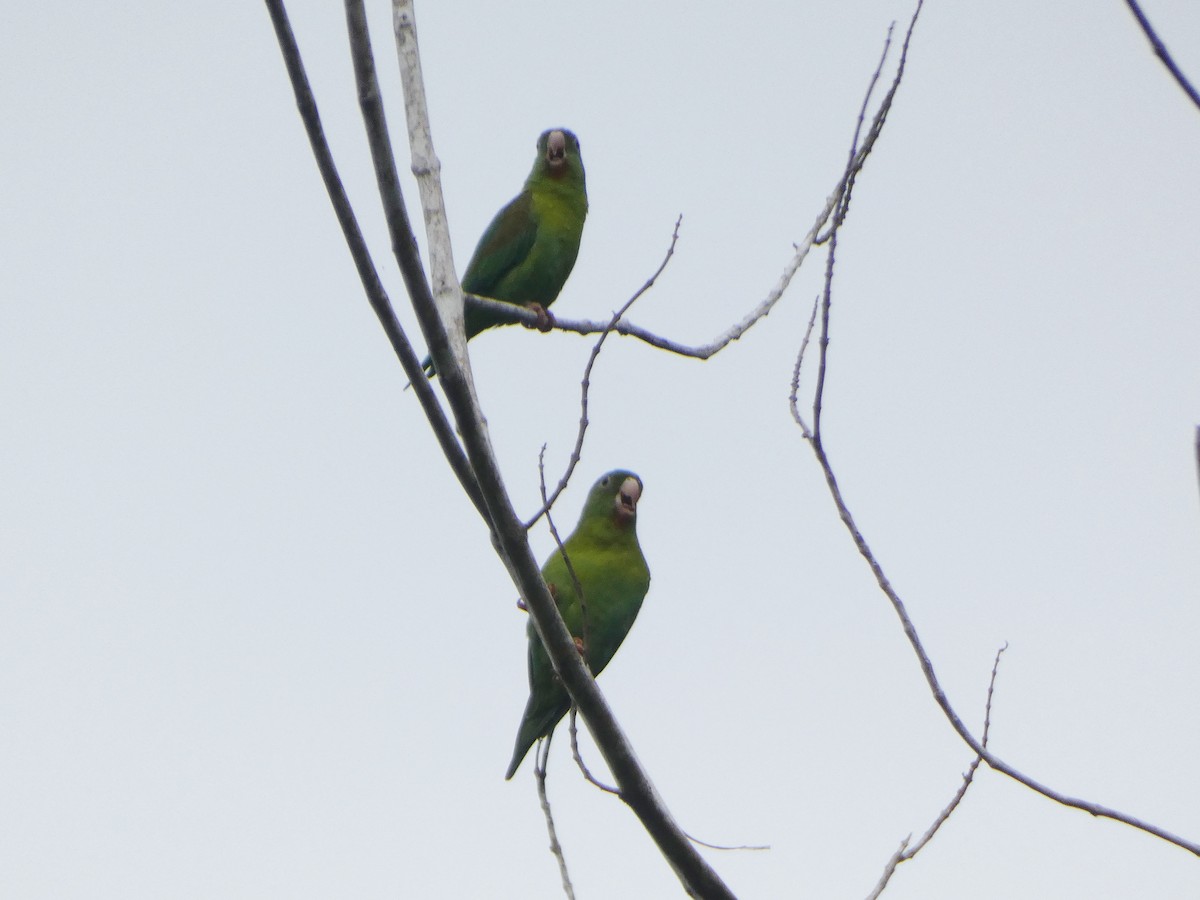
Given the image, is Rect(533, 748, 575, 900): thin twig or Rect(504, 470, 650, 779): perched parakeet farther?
Rect(504, 470, 650, 779): perched parakeet

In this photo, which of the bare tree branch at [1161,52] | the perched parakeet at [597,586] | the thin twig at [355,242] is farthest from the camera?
the perched parakeet at [597,586]

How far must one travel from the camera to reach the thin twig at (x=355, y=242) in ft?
5.75

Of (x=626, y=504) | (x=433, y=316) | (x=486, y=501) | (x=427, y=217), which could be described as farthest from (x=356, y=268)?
(x=626, y=504)

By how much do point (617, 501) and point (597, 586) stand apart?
35 centimetres

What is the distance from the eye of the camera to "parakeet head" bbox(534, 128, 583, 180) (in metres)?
5.31

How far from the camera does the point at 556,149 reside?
5.30 m

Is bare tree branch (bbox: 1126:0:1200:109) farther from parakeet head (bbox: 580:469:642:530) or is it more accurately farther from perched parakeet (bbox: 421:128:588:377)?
perched parakeet (bbox: 421:128:588:377)

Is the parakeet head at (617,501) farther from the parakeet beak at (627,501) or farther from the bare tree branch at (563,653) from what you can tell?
the bare tree branch at (563,653)

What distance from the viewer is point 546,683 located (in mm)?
3936

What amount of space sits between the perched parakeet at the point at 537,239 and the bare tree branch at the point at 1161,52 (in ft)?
11.9

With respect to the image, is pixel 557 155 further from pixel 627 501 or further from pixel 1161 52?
pixel 1161 52

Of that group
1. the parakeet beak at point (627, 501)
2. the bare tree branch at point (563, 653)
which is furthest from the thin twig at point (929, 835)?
the parakeet beak at point (627, 501)

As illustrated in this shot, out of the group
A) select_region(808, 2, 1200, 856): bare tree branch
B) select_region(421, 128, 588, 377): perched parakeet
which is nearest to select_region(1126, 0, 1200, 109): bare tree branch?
select_region(808, 2, 1200, 856): bare tree branch

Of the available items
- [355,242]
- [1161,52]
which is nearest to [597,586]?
[355,242]
